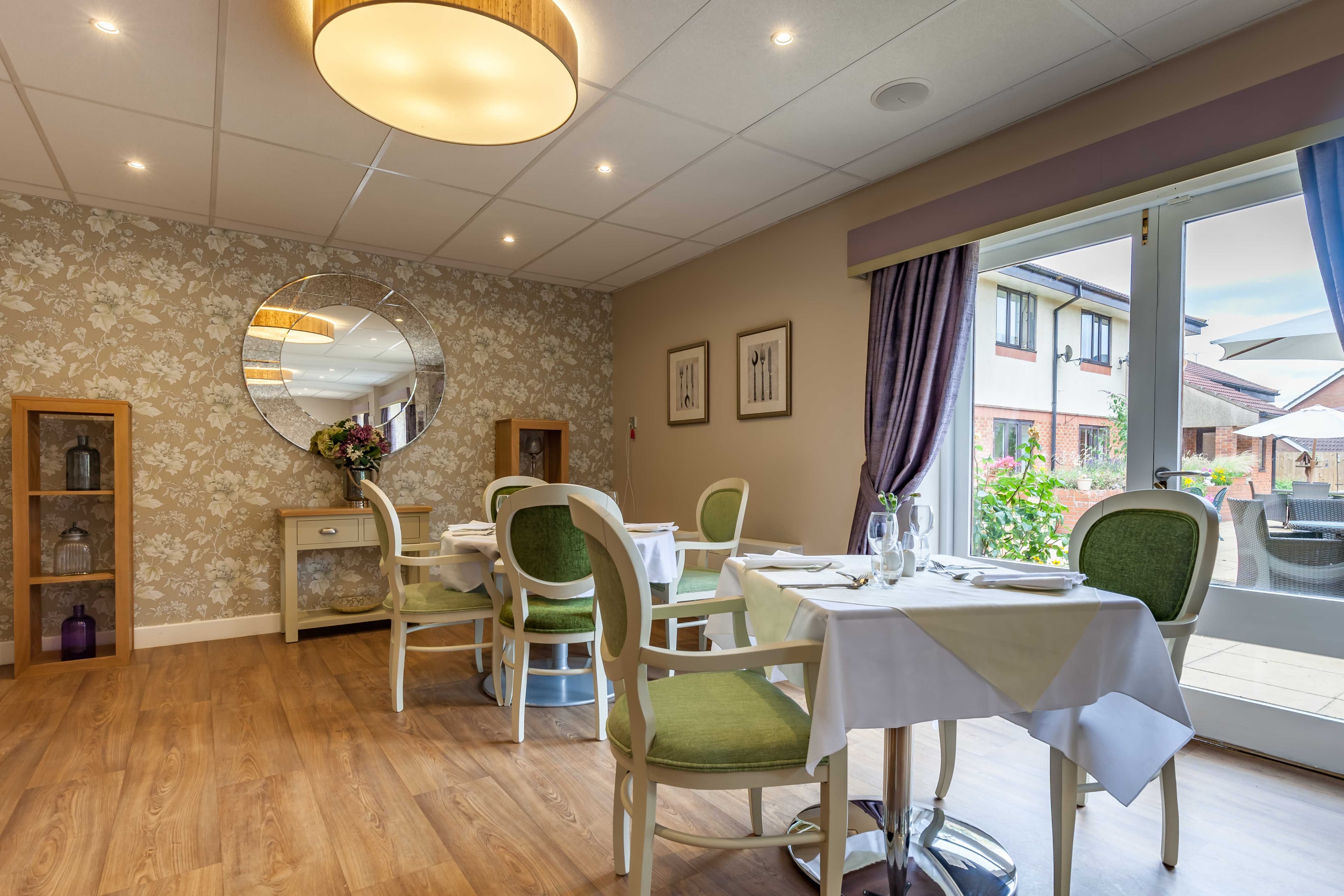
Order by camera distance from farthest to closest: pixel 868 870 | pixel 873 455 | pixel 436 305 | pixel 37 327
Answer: pixel 436 305 < pixel 37 327 < pixel 873 455 < pixel 868 870

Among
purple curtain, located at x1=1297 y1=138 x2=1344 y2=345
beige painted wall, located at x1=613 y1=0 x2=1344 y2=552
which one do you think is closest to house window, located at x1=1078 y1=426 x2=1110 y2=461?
beige painted wall, located at x1=613 y1=0 x2=1344 y2=552

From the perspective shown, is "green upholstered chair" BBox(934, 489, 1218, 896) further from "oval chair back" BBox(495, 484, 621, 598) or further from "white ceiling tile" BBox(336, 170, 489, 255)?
"white ceiling tile" BBox(336, 170, 489, 255)

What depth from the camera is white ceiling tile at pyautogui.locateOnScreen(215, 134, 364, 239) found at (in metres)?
3.28

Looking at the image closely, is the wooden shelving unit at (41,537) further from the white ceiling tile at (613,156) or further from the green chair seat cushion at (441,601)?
the white ceiling tile at (613,156)

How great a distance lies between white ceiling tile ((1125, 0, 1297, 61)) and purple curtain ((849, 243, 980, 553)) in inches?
37.8

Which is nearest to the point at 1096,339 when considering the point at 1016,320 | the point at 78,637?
the point at 1016,320

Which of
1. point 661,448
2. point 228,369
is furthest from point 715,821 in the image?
point 228,369

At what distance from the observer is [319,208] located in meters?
3.99

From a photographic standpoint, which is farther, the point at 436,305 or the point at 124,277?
the point at 436,305

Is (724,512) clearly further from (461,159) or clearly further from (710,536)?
(461,159)

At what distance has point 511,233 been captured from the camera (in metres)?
4.41

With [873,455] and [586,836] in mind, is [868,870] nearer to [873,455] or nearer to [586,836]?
[586,836]

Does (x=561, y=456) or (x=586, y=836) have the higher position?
(x=561, y=456)

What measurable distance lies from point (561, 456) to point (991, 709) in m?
4.31
